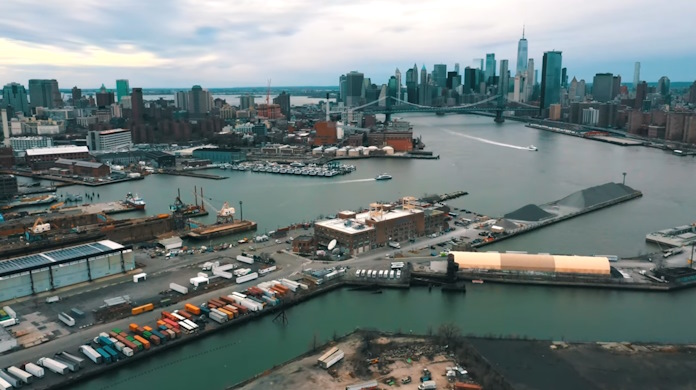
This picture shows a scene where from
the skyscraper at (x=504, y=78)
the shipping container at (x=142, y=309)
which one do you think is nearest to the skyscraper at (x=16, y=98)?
the shipping container at (x=142, y=309)

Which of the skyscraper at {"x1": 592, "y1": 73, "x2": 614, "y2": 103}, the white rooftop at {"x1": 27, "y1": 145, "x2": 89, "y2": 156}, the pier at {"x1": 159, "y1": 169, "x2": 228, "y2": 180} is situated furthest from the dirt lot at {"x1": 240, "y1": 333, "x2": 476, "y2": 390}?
the skyscraper at {"x1": 592, "y1": 73, "x2": 614, "y2": 103}

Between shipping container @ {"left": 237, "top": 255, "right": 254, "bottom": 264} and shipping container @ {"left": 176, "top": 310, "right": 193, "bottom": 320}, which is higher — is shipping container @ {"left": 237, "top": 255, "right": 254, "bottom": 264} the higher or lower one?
the higher one

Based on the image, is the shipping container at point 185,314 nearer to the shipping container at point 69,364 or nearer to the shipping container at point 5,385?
the shipping container at point 69,364

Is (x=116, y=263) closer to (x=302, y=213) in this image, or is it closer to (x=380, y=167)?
(x=302, y=213)

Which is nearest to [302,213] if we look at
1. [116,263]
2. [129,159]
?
[116,263]

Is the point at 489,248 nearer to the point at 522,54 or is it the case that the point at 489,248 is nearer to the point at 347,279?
the point at 347,279

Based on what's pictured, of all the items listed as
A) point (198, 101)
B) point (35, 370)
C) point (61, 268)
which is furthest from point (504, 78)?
point (35, 370)

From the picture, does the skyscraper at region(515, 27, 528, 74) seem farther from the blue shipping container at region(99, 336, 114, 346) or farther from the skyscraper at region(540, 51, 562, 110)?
the blue shipping container at region(99, 336, 114, 346)
